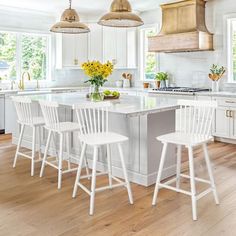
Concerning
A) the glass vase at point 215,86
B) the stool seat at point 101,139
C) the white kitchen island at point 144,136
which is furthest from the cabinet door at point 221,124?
the stool seat at point 101,139

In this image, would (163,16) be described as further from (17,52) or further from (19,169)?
(19,169)

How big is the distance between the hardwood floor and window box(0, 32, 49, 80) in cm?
384

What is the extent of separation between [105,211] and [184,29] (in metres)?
4.32

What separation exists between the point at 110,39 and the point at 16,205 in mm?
5409

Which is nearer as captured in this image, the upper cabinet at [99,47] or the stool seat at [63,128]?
the stool seat at [63,128]

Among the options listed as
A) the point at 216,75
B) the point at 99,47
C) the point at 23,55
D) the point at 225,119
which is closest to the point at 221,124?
the point at 225,119

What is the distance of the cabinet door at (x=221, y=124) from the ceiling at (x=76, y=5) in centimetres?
252

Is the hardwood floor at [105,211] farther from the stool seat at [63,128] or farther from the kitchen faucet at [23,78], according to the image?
the kitchen faucet at [23,78]

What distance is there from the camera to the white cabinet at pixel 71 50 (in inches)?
296

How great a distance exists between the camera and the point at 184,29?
20.3 feet

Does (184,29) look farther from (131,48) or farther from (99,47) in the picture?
(99,47)

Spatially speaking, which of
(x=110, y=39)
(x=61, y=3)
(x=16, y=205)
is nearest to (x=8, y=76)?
Result: (x=61, y=3)

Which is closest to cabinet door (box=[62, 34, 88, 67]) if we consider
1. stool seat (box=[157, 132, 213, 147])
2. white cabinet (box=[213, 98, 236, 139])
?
white cabinet (box=[213, 98, 236, 139])

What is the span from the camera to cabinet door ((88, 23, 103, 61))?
7.78 metres
